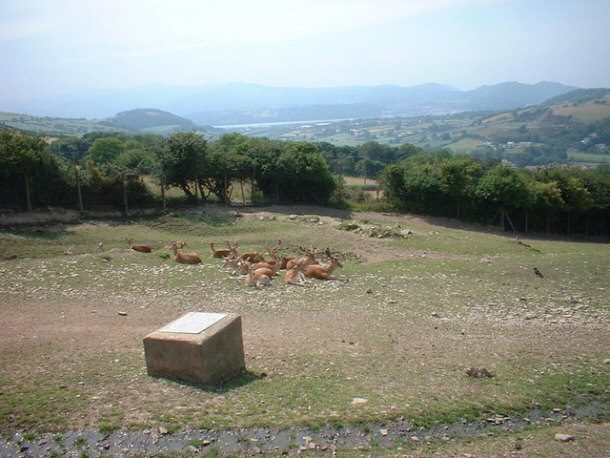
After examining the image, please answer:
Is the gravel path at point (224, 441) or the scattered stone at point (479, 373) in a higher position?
the gravel path at point (224, 441)

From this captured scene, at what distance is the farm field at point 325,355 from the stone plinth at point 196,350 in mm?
249

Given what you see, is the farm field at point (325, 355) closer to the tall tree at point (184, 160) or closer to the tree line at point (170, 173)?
the tree line at point (170, 173)

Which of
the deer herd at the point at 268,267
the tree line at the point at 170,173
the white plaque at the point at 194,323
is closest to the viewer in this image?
the white plaque at the point at 194,323

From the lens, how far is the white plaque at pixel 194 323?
9862 millimetres

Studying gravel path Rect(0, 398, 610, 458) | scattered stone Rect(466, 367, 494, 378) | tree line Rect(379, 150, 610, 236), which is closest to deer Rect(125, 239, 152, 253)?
gravel path Rect(0, 398, 610, 458)

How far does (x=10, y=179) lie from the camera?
2858 centimetres

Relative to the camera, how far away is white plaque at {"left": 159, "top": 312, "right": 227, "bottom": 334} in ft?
32.4

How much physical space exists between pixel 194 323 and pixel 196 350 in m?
0.91

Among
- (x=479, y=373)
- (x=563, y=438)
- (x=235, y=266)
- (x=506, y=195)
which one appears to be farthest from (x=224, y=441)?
(x=506, y=195)

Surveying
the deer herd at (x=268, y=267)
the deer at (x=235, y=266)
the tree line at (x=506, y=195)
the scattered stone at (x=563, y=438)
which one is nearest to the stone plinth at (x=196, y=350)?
the scattered stone at (x=563, y=438)

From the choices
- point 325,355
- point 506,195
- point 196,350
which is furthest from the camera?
point 506,195

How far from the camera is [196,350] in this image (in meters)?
9.35

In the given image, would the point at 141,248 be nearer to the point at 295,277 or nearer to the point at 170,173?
the point at 295,277

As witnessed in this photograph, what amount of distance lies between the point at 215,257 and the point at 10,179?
48.5ft
